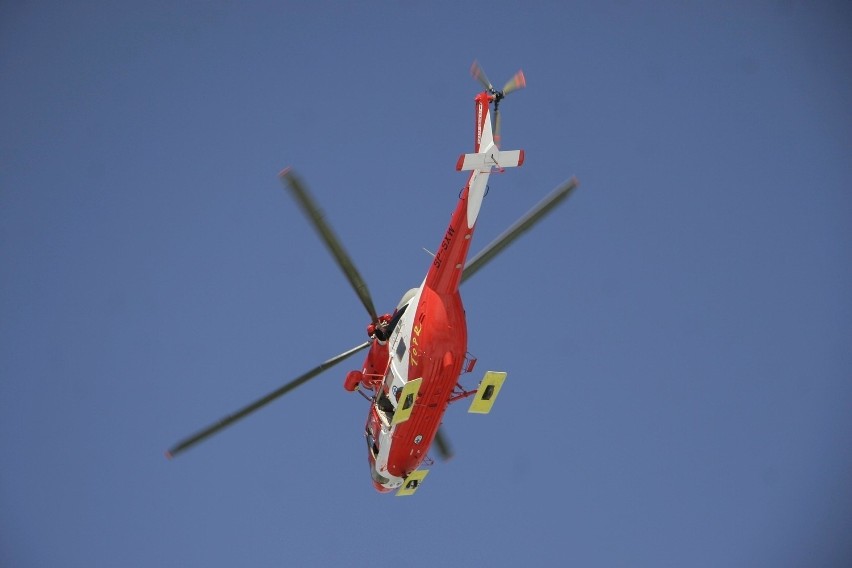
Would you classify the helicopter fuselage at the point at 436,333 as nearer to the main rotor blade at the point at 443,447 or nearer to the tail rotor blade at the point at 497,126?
the tail rotor blade at the point at 497,126

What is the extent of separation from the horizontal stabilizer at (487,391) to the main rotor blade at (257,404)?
135 inches

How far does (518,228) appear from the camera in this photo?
84.1ft

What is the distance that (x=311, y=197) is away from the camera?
24.3m

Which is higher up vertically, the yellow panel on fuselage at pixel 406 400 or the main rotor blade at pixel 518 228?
the main rotor blade at pixel 518 228

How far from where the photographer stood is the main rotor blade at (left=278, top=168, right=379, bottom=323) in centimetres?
2403

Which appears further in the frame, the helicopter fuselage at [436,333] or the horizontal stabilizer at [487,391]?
the horizontal stabilizer at [487,391]

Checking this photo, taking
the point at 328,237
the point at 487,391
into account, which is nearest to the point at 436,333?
the point at 487,391

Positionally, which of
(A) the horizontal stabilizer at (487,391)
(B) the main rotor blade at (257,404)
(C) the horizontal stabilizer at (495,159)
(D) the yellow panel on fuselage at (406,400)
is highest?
(C) the horizontal stabilizer at (495,159)

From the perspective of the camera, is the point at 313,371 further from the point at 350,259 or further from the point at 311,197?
the point at 311,197

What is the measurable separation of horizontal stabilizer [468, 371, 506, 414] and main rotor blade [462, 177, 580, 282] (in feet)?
7.48

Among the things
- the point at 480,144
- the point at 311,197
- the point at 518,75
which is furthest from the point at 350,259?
the point at 518,75

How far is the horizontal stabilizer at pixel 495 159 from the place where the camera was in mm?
23969

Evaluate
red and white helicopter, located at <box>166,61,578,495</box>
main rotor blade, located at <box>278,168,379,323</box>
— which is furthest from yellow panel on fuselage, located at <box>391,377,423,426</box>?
main rotor blade, located at <box>278,168,379,323</box>

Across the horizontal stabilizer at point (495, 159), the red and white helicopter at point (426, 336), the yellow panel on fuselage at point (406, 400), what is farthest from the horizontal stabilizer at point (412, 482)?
the horizontal stabilizer at point (495, 159)
